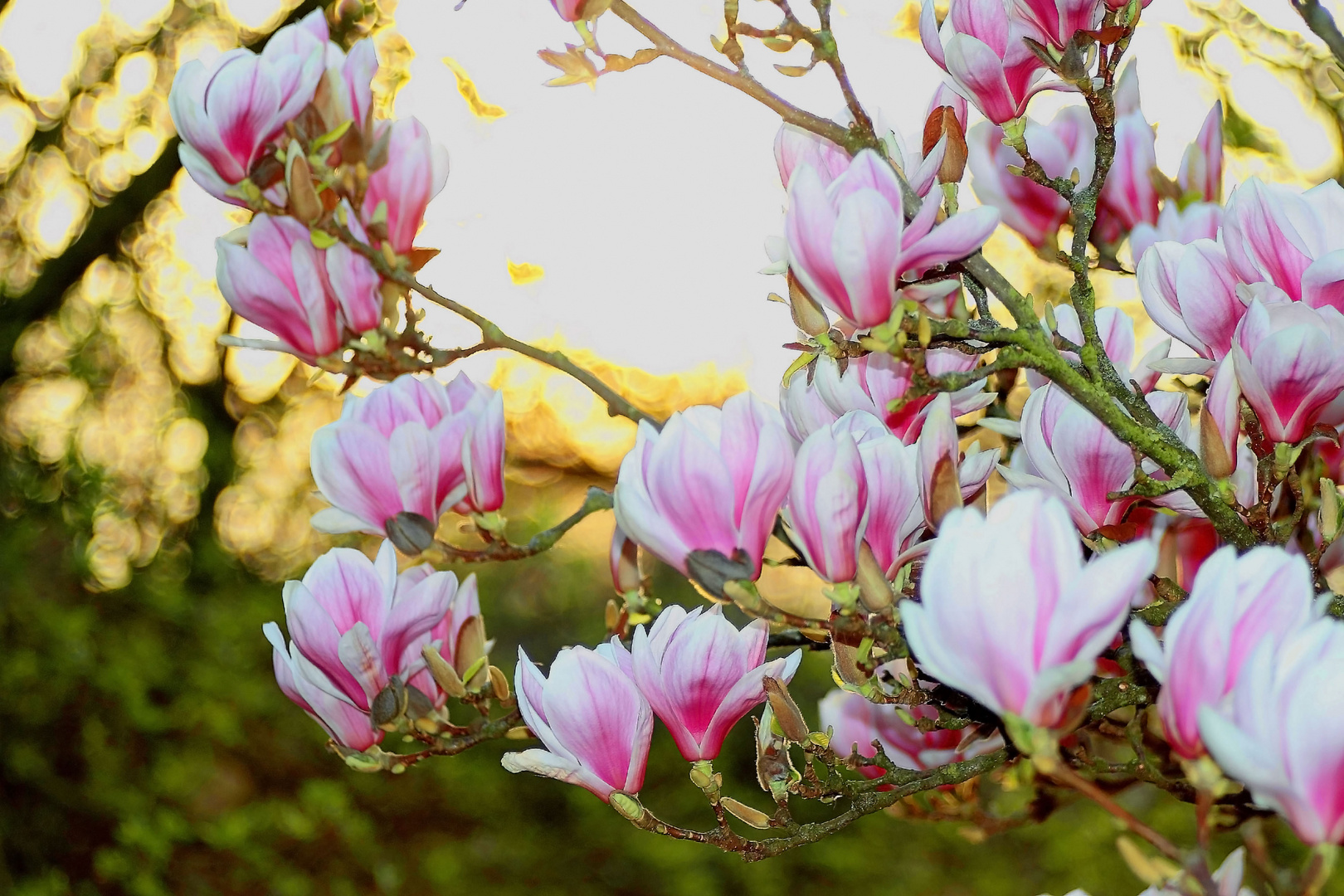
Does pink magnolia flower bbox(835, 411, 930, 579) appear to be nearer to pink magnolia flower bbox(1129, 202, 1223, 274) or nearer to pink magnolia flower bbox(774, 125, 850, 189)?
pink magnolia flower bbox(774, 125, 850, 189)

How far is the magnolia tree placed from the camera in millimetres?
424

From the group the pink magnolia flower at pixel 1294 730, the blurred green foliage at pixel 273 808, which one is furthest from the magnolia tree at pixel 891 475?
the blurred green foliage at pixel 273 808

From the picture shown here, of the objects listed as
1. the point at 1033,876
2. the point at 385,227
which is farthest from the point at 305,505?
the point at 385,227

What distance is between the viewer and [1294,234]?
593 mm

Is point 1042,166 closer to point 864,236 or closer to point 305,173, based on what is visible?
point 864,236

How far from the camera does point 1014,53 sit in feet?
2.27

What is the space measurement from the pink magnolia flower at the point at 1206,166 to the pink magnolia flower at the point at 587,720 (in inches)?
23.4

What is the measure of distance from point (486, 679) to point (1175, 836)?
7.59 ft

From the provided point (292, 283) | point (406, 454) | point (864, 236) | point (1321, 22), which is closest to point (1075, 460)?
point (864, 236)

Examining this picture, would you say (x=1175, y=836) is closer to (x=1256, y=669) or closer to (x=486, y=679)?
(x=486, y=679)

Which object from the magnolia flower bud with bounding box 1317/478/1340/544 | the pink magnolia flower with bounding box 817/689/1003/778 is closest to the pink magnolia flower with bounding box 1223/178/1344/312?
the magnolia flower bud with bounding box 1317/478/1340/544

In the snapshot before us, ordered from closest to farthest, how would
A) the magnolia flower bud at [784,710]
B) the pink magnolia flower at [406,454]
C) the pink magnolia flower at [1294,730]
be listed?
the pink magnolia flower at [1294,730], the magnolia flower bud at [784,710], the pink magnolia flower at [406,454]

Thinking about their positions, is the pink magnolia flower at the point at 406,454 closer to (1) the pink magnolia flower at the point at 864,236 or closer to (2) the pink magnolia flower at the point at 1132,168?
(1) the pink magnolia flower at the point at 864,236

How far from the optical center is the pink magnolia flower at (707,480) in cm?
56
